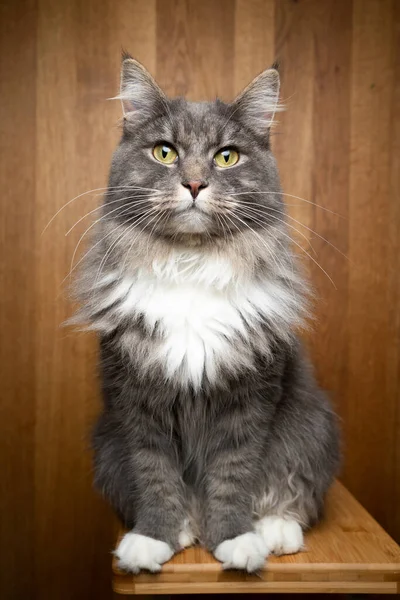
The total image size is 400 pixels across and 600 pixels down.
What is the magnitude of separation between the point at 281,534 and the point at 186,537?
199 mm

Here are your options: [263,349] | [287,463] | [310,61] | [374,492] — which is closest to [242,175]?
[263,349]

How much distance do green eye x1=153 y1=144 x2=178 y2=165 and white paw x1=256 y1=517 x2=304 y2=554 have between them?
803 mm

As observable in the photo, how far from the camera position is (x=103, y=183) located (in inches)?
76.0

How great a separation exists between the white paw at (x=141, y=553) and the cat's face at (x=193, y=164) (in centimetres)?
62

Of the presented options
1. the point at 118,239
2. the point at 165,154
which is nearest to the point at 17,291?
the point at 118,239

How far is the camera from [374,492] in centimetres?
204

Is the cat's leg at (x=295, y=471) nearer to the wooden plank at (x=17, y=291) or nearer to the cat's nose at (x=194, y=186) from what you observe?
the cat's nose at (x=194, y=186)

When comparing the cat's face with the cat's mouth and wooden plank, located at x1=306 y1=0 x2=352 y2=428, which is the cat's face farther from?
wooden plank, located at x1=306 y1=0 x2=352 y2=428

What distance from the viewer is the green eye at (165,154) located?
134cm

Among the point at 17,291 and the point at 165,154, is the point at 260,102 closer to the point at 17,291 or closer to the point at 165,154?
the point at 165,154

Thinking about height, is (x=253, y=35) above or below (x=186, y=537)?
above

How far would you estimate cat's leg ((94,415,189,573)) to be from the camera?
124 cm

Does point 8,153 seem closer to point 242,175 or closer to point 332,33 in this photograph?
point 242,175

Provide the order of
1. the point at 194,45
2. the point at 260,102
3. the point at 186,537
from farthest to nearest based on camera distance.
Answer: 1. the point at 194,45
2. the point at 260,102
3. the point at 186,537
